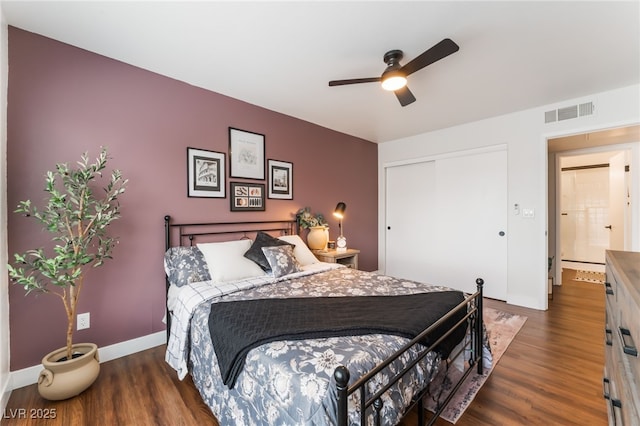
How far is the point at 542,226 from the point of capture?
3.48 meters

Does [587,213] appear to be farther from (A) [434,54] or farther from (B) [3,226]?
(B) [3,226]

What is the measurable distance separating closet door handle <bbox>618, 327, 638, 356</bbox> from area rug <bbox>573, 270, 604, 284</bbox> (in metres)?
5.08

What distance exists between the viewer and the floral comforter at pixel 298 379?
3.57ft

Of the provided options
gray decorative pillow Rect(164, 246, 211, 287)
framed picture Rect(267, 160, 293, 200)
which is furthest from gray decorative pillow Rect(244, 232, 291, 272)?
framed picture Rect(267, 160, 293, 200)

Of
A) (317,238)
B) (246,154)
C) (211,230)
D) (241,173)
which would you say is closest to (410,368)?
(211,230)

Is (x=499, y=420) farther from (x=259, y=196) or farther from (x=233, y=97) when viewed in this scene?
(x=233, y=97)

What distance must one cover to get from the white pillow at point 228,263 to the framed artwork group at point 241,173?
660mm

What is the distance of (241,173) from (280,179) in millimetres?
558

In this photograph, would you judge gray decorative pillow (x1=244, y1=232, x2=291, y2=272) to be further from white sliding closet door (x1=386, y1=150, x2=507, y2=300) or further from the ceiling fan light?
white sliding closet door (x1=386, y1=150, x2=507, y2=300)

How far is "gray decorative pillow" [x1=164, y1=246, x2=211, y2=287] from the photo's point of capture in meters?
2.40

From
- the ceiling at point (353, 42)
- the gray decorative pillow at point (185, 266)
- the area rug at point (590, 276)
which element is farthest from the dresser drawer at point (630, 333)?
the area rug at point (590, 276)

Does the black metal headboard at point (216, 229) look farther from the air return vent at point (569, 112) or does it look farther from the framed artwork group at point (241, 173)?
the air return vent at point (569, 112)

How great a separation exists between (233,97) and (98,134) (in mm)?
1373

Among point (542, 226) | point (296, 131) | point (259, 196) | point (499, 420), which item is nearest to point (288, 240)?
point (259, 196)
